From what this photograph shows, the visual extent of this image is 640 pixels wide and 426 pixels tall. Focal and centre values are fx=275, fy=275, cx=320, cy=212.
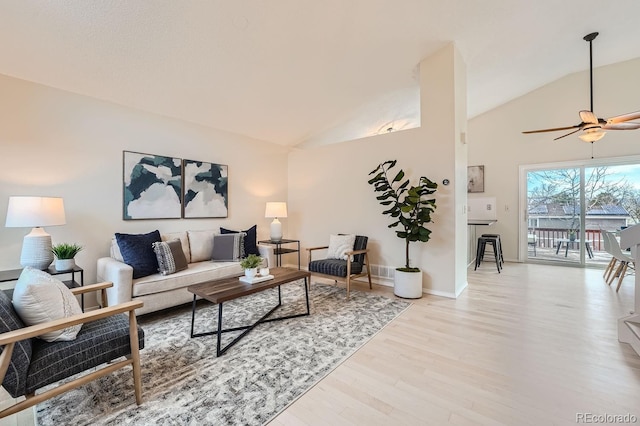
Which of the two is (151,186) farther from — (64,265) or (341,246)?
(341,246)

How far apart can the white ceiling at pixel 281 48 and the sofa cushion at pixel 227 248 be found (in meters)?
1.83

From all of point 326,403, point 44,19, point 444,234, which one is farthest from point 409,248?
point 44,19

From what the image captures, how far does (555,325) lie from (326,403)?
2.54 meters

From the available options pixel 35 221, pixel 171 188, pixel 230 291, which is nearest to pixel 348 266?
pixel 230 291

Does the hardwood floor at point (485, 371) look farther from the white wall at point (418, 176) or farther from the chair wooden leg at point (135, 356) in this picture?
the chair wooden leg at point (135, 356)

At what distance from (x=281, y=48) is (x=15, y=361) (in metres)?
3.35

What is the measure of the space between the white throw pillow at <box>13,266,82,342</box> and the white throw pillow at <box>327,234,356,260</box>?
311cm

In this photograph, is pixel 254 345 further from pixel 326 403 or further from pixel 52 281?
pixel 52 281

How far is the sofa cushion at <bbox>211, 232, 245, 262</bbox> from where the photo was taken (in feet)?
12.6

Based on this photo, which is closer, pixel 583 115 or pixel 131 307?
pixel 131 307

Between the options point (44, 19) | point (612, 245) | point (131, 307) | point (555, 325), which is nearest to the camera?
point (131, 307)

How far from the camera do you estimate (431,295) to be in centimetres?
371

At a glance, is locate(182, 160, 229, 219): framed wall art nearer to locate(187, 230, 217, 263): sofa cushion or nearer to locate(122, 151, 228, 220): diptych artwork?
locate(122, 151, 228, 220): diptych artwork

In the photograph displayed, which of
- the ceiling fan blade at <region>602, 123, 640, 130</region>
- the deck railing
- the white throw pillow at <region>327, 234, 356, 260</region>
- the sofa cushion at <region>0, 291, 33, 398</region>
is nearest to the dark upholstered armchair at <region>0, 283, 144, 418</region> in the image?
the sofa cushion at <region>0, 291, 33, 398</region>
